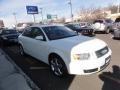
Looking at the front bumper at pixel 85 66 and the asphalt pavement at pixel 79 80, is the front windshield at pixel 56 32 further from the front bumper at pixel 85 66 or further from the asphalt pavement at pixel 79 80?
the front bumper at pixel 85 66

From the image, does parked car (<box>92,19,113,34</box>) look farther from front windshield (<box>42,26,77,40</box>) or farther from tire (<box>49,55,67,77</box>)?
tire (<box>49,55,67,77</box>)

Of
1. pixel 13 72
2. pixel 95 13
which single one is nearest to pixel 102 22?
pixel 13 72

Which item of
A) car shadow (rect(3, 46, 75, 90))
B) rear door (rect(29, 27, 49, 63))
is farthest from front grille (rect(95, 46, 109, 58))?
rear door (rect(29, 27, 49, 63))

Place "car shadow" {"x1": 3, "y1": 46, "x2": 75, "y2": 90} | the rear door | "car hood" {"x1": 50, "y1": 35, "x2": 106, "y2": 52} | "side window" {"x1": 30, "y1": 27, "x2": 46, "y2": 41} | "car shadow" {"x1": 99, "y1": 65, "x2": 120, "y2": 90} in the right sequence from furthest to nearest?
"side window" {"x1": 30, "y1": 27, "x2": 46, "y2": 41} → the rear door → "car shadow" {"x1": 3, "y1": 46, "x2": 75, "y2": 90} → "car hood" {"x1": 50, "y1": 35, "x2": 106, "y2": 52} → "car shadow" {"x1": 99, "y1": 65, "x2": 120, "y2": 90}

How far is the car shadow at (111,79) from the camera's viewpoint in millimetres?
4523

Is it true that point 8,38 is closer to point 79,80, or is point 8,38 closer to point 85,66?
point 79,80

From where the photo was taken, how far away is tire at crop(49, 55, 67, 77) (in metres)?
5.18

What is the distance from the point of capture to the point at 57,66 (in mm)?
5500

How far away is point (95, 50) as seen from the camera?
191 inches

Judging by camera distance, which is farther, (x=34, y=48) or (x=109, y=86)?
(x=34, y=48)

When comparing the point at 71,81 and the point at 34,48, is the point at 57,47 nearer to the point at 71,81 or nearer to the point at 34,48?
the point at 71,81

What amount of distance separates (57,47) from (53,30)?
134 cm

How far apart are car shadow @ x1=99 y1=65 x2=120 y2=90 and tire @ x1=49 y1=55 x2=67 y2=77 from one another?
115cm

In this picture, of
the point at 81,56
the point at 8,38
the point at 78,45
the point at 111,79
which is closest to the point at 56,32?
the point at 78,45
